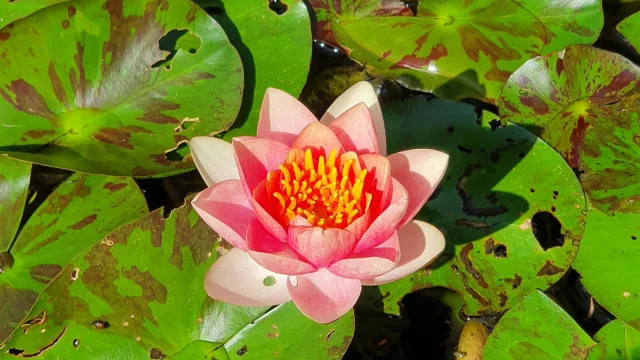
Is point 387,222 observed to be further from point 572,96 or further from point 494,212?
point 572,96

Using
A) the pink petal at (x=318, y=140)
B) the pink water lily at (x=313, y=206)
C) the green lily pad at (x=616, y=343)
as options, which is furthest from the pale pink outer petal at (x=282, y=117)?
the green lily pad at (x=616, y=343)

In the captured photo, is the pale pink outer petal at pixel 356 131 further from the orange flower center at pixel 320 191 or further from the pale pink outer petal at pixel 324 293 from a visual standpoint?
the pale pink outer petal at pixel 324 293

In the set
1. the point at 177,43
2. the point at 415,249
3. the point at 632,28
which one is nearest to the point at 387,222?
the point at 415,249

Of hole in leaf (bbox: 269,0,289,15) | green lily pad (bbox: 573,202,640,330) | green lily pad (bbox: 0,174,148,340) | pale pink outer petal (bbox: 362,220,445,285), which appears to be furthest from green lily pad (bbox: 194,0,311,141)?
green lily pad (bbox: 573,202,640,330)

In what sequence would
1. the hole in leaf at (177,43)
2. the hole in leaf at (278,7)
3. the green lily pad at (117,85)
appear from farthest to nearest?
the hole in leaf at (278,7) < the hole in leaf at (177,43) < the green lily pad at (117,85)

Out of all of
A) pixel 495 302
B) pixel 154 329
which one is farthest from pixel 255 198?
pixel 495 302

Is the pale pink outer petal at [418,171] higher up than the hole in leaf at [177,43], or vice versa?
the hole in leaf at [177,43]

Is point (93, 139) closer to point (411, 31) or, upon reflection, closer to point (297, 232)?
point (297, 232)
